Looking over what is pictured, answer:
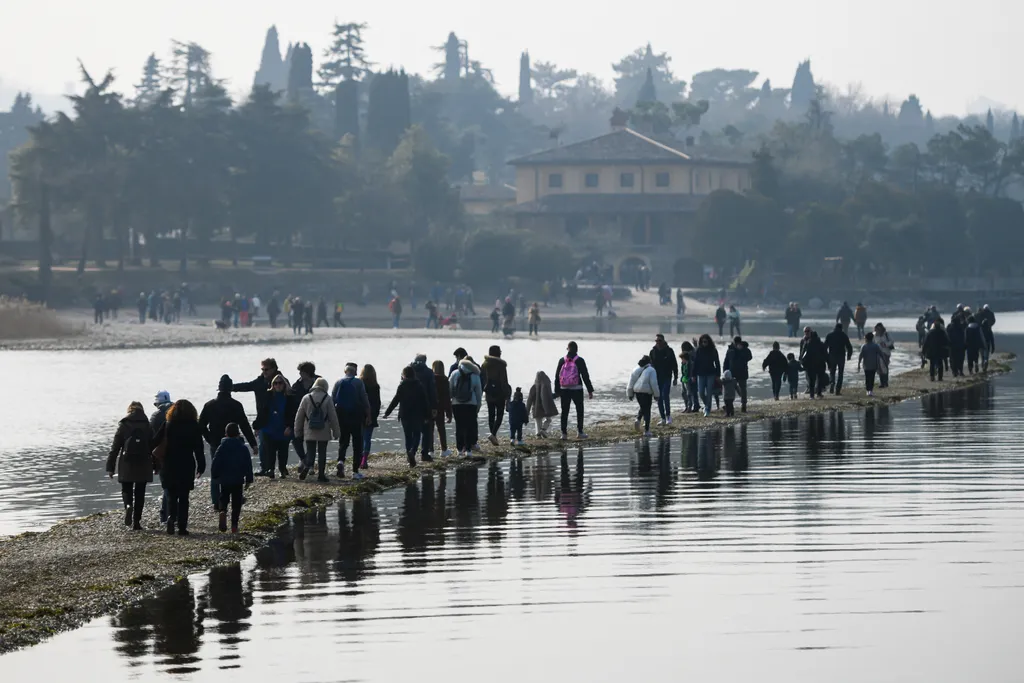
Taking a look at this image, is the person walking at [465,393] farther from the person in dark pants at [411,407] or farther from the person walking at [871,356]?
the person walking at [871,356]

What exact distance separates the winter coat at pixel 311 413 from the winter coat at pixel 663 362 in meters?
8.72

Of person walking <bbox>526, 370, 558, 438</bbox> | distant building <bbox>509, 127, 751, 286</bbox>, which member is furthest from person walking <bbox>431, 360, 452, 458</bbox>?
distant building <bbox>509, 127, 751, 286</bbox>

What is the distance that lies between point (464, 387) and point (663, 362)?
5742 mm

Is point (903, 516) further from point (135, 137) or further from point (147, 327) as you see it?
point (135, 137)

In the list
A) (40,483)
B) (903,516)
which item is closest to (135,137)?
(40,483)

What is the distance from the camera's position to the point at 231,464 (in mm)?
17484

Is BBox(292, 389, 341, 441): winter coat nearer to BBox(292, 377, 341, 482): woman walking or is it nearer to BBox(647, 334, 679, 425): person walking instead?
BBox(292, 377, 341, 482): woman walking

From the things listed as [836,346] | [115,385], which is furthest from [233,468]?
[115,385]

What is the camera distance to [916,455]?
961 inches

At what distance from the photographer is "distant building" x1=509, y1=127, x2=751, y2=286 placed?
403 feet

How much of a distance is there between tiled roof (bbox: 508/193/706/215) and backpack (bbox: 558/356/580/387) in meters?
97.3

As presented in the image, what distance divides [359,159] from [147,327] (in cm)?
4962

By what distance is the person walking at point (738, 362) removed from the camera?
30359 millimetres

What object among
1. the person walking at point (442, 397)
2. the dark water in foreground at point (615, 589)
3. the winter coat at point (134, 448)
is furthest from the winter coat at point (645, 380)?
the winter coat at point (134, 448)
